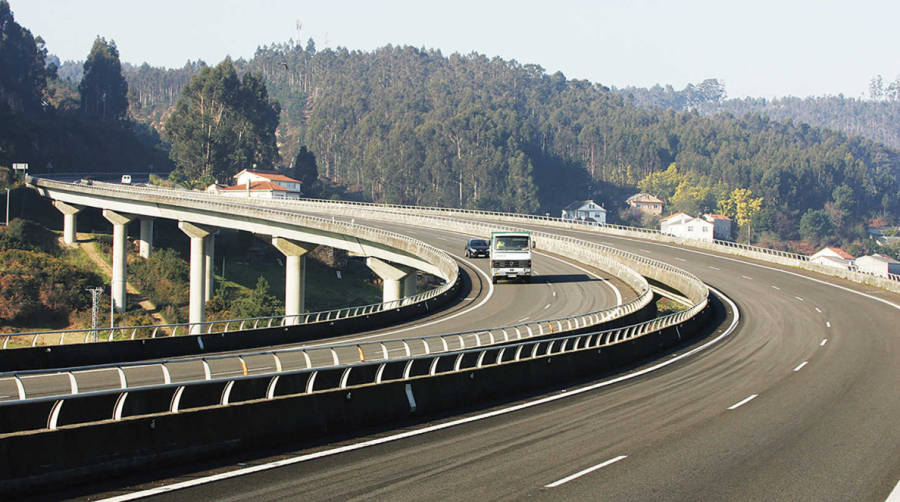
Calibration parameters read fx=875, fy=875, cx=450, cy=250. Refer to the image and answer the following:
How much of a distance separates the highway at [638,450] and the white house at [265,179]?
124 meters

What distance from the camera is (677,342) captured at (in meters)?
33.7

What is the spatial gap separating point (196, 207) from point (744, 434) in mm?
79490

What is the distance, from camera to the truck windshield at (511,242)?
177ft

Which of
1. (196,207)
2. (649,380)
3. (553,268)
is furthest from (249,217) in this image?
(649,380)

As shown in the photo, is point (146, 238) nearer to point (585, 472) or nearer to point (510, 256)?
A: point (510, 256)

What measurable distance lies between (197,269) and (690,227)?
124340mm

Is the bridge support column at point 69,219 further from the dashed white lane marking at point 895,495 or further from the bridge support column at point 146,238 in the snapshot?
the dashed white lane marking at point 895,495

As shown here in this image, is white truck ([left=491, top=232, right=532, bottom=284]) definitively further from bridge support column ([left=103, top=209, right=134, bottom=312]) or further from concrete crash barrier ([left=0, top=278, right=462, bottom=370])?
bridge support column ([left=103, top=209, right=134, bottom=312])

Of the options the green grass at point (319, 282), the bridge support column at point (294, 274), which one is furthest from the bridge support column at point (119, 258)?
the bridge support column at point (294, 274)

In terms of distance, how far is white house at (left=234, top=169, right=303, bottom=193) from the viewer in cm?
14462

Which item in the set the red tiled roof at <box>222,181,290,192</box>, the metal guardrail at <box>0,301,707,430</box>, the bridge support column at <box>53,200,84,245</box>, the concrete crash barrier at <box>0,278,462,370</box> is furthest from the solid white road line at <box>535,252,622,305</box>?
the red tiled roof at <box>222,181,290,192</box>

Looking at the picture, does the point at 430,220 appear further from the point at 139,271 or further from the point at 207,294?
the point at 139,271

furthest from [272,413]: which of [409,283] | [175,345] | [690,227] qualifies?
[690,227]

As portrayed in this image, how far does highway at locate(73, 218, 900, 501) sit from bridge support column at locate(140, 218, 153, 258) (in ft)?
296
